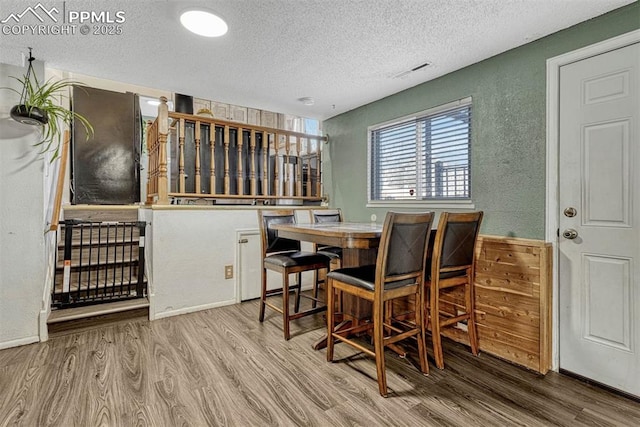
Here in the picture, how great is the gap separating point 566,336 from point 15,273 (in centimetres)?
413

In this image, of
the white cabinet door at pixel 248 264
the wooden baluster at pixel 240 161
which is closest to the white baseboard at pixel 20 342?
the white cabinet door at pixel 248 264

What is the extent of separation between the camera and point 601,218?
1.99m

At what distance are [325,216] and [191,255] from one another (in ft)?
5.01

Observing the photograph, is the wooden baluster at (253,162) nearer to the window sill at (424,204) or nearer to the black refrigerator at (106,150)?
the window sill at (424,204)

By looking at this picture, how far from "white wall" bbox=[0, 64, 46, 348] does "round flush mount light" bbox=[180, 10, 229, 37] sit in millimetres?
1558

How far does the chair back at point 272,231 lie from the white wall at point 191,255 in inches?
24.2

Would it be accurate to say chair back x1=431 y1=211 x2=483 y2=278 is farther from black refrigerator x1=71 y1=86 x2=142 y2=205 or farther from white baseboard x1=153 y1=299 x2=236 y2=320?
black refrigerator x1=71 y1=86 x2=142 y2=205

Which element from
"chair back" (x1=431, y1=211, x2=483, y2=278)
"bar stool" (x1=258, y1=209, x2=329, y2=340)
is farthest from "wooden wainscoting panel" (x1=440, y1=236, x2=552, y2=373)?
"bar stool" (x1=258, y1=209, x2=329, y2=340)

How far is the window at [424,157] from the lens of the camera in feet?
9.29

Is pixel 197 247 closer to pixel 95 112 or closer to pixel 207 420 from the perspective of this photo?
pixel 207 420

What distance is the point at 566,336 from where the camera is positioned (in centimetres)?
214

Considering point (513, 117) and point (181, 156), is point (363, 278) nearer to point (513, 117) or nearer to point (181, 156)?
point (513, 117)

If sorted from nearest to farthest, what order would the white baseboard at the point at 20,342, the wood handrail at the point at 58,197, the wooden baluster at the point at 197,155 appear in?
the white baseboard at the point at 20,342, the wood handrail at the point at 58,197, the wooden baluster at the point at 197,155

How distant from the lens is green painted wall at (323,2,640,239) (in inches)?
83.7
